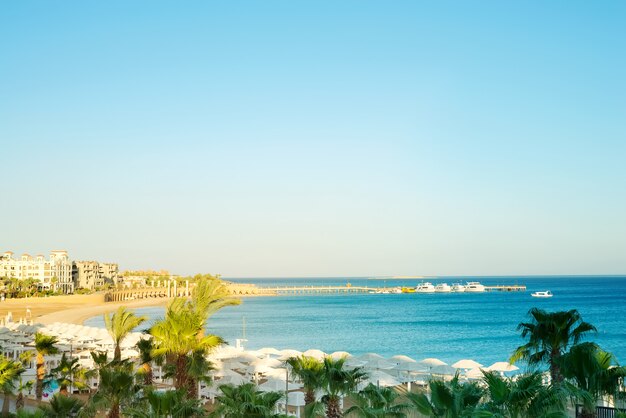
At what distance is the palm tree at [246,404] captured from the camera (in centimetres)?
1341

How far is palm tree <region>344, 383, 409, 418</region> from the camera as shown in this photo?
1302cm

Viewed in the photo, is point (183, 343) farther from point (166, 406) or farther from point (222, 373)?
point (222, 373)

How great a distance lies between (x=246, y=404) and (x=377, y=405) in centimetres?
311

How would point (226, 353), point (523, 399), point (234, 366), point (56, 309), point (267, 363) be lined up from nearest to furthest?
point (523, 399) < point (267, 363) < point (234, 366) < point (226, 353) < point (56, 309)

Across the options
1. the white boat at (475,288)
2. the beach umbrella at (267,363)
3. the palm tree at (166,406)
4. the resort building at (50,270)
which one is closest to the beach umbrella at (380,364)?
the beach umbrella at (267,363)

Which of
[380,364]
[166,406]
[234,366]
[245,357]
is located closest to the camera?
[166,406]

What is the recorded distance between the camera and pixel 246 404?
13.5m

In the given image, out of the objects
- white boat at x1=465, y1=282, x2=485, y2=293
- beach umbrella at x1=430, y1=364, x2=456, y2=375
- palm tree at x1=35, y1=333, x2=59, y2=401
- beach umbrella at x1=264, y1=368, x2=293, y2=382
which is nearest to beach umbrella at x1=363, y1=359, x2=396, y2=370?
beach umbrella at x1=430, y1=364, x2=456, y2=375

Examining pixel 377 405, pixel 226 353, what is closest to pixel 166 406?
pixel 377 405

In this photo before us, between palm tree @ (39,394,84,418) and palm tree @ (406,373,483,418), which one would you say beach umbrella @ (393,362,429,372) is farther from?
palm tree @ (406,373,483,418)

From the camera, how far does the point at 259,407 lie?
527 inches

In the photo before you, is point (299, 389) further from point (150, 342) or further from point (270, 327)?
point (270, 327)

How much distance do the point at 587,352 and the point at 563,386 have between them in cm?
136

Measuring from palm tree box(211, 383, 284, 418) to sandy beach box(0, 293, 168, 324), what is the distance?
6646cm
